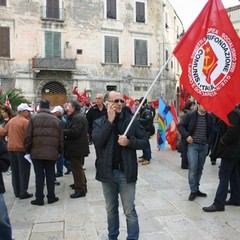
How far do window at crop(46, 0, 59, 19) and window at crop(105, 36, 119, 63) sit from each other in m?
4.25

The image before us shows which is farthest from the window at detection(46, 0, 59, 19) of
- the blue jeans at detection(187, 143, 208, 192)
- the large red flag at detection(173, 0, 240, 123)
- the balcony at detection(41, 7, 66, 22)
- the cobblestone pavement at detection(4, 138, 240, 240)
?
the large red flag at detection(173, 0, 240, 123)

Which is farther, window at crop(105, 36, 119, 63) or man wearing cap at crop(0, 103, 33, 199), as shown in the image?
window at crop(105, 36, 119, 63)

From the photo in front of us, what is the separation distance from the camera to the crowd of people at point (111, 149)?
12.6ft

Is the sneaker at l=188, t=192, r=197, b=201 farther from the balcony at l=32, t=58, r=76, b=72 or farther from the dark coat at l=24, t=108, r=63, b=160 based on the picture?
the balcony at l=32, t=58, r=76, b=72

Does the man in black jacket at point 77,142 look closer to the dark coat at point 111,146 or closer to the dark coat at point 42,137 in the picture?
the dark coat at point 42,137

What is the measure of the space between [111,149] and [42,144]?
2.47 meters

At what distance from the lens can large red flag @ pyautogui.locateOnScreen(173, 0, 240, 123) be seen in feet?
13.7

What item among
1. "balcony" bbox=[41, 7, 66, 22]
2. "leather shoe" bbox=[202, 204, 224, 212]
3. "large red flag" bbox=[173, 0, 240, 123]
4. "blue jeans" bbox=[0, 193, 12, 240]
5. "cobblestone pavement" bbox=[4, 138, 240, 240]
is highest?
"balcony" bbox=[41, 7, 66, 22]

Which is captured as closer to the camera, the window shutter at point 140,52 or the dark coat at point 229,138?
the dark coat at point 229,138

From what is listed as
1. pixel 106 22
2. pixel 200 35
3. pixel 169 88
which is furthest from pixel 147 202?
pixel 169 88

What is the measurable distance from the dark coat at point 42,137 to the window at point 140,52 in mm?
23862

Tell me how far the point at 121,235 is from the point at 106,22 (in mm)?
25336

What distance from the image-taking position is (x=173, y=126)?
11945 mm

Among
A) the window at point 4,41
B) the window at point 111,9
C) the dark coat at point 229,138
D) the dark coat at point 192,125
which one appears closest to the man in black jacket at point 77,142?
the dark coat at point 192,125
